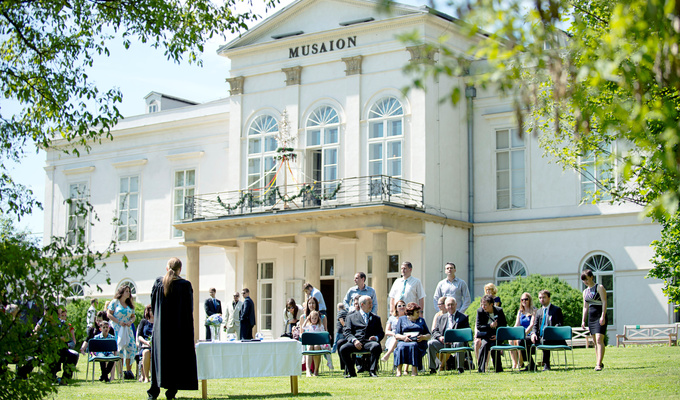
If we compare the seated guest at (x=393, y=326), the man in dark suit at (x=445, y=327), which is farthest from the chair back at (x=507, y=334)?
the seated guest at (x=393, y=326)

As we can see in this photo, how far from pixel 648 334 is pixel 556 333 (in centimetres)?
1059

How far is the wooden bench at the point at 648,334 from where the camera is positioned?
923 inches

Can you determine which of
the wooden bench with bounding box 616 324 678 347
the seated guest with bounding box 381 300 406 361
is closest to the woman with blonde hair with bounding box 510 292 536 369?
the seated guest with bounding box 381 300 406 361

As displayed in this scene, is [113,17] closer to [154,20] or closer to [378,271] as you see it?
[154,20]

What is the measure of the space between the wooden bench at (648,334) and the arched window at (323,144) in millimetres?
9627

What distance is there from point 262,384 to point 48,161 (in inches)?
1026

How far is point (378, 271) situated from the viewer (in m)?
25.6

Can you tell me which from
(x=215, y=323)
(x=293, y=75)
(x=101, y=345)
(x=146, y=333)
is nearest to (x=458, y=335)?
(x=215, y=323)

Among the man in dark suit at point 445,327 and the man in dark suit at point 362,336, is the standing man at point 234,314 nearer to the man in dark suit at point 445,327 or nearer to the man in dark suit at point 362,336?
the man in dark suit at point 362,336

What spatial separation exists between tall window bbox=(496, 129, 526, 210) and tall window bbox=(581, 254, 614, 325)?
8.74 ft

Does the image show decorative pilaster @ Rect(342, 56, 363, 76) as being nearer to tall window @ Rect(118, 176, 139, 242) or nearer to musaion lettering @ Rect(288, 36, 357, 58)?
musaion lettering @ Rect(288, 36, 357, 58)

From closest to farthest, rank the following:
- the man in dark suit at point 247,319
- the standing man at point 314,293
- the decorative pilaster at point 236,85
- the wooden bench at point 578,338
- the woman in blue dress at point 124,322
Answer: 1. the woman in blue dress at point 124,322
2. the standing man at point 314,293
3. the man in dark suit at point 247,319
4. the wooden bench at point 578,338
5. the decorative pilaster at point 236,85

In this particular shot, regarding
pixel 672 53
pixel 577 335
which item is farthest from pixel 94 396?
pixel 577 335

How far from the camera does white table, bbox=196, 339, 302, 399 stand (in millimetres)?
11383
